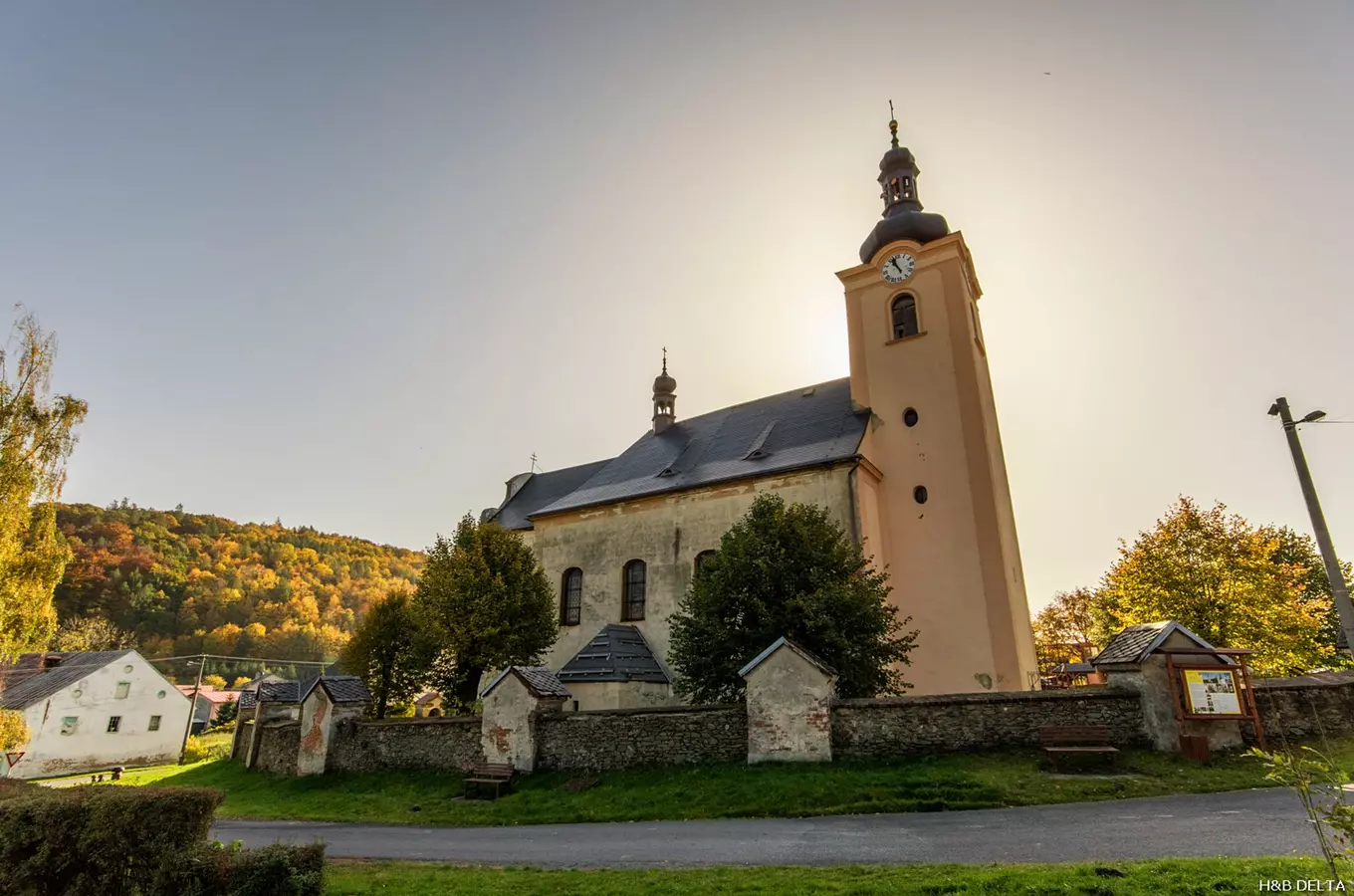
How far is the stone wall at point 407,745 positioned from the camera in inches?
611

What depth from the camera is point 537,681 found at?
1522cm

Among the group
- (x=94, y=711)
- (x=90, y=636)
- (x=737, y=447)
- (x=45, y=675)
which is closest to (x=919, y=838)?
(x=737, y=447)

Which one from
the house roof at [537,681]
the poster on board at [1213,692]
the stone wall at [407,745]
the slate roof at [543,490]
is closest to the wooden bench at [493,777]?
the stone wall at [407,745]

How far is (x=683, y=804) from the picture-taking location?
11281 mm

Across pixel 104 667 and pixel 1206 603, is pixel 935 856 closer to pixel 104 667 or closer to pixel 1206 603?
pixel 1206 603

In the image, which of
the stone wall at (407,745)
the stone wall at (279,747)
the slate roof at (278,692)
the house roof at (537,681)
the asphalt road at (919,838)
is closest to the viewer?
the asphalt road at (919,838)

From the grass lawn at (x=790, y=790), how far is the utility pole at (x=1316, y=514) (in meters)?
2.47

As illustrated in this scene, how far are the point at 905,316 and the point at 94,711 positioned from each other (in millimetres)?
43206

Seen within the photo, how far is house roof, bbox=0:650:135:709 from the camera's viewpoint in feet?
109

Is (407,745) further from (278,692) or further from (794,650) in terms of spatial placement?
(278,692)

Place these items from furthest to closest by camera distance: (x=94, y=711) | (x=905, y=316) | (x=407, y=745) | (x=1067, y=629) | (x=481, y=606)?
(x=1067, y=629)
(x=94, y=711)
(x=905, y=316)
(x=481, y=606)
(x=407, y=745)

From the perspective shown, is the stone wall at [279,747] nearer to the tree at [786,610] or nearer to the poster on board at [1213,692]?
the tree at [786,610]

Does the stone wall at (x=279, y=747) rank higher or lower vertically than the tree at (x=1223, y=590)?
lower

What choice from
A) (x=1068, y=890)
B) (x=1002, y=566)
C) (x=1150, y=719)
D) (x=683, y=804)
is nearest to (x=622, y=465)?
(x=1002, y=566)
